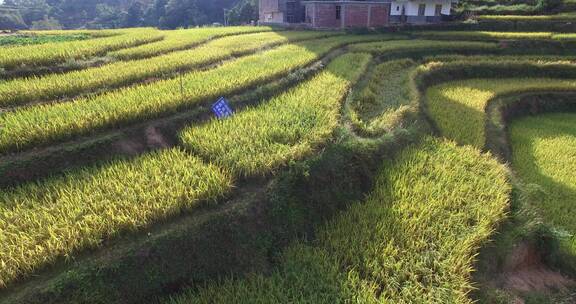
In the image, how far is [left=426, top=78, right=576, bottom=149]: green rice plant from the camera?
9.02 meters

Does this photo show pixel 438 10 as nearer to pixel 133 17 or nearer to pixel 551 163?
pixel 551 163

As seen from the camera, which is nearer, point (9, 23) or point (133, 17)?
point (9, 23)

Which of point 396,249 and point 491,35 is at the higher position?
point 491,35

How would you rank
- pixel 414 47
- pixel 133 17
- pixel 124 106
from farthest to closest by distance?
1. pixel 133 17
2. pixel 414 47
3. pixel 124 106

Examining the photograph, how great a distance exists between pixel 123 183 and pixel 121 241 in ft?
3.71

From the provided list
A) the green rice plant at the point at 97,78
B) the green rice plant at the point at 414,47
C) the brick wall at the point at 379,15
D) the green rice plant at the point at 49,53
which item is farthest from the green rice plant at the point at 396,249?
the brick wall at the point at 379,15

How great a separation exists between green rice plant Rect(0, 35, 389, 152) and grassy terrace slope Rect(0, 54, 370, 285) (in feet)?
3.44

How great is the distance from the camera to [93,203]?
15.0 feet

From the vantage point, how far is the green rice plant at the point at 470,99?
9023 millimetres

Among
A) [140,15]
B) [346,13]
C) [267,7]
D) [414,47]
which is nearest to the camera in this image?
[414,47]

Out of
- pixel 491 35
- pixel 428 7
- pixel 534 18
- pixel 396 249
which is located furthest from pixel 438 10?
pixel 396 249

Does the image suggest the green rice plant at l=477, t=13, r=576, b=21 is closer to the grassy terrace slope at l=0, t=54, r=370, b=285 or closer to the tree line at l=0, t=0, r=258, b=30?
the grassy terrace slope at l=0, t=54, r=370, b=285

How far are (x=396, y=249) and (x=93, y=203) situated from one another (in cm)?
403

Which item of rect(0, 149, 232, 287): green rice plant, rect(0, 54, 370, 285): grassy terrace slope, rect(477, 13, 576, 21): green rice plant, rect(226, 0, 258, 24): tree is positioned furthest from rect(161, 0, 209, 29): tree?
rect(0, 149, 232, 287): green rice plant
